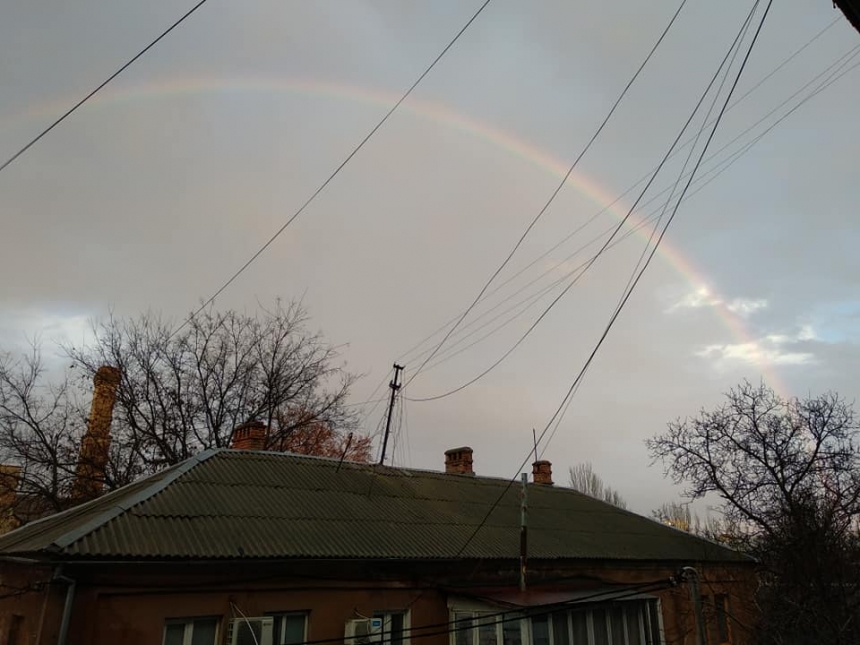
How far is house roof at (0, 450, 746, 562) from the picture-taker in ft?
25.7

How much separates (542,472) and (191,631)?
1503 centimetres

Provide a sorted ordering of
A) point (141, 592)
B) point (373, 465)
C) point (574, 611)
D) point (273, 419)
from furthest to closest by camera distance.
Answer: point (273, 419) → point (373, 465) → point (574, 611) → point (141, 592)

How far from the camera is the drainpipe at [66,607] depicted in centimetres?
670

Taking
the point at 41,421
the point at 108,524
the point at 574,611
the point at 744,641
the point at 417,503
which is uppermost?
the point at 41,421

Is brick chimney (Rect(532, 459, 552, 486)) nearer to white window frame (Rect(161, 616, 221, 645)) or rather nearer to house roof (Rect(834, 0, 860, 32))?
white window frame (Rect(161, 616, 221, 645))

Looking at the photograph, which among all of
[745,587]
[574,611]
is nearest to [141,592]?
[574,611]

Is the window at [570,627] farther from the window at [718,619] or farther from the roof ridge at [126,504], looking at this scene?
Result: the roof ridge at [126,504]

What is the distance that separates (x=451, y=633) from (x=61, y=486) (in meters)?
15.7

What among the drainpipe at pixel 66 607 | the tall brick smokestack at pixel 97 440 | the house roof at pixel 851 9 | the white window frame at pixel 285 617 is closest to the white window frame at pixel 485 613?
the white window frame at pixel 285 617

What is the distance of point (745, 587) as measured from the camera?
55.4ft

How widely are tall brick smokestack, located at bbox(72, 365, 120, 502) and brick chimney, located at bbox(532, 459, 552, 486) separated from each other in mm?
14738

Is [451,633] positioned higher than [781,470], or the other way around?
[781,470]

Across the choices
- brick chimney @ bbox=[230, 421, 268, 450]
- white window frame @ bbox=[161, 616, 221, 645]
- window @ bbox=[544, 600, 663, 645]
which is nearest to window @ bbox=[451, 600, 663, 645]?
window @ bbox=[544, 600, 663, 645]

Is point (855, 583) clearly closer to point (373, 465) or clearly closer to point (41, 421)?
point (373, 465)
